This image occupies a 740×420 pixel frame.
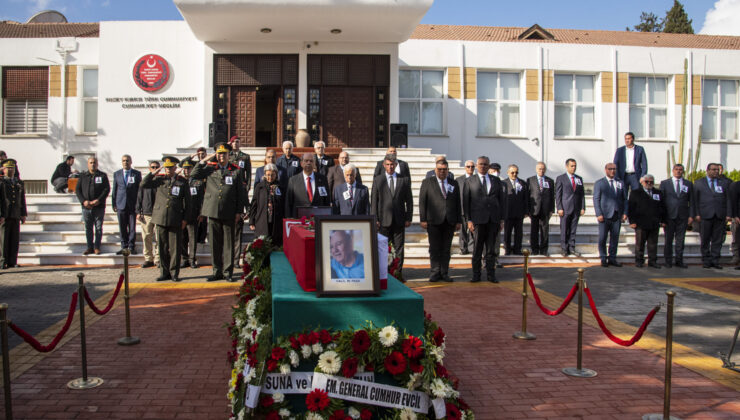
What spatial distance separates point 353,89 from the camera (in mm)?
18500

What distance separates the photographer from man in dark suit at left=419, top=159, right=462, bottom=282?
959cm

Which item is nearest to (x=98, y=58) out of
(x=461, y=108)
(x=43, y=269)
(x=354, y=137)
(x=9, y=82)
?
(x=9, y=82)

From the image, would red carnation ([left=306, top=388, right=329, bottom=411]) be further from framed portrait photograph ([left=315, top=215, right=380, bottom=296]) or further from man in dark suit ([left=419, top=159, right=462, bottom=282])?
man in dark suit ([left=419, top=159, right=462, bottom=282])

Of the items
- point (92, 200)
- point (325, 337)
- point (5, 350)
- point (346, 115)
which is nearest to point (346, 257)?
point (325, 337)

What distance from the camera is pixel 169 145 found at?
18.7m

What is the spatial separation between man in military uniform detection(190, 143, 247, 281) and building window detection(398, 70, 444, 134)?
11469mm

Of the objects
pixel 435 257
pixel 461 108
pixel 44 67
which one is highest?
pixel 44 67

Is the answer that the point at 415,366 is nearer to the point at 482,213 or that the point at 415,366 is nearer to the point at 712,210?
the point at 482,213

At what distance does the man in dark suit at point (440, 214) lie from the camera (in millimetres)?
9594

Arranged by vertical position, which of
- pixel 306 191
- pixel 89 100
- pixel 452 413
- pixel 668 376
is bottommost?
pixel 452 413

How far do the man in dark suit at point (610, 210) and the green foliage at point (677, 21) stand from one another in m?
41.1

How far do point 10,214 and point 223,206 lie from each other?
4.86 meters

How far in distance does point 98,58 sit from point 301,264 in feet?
61.5

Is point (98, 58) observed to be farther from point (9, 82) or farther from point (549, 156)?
point (549, 156)
